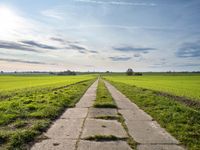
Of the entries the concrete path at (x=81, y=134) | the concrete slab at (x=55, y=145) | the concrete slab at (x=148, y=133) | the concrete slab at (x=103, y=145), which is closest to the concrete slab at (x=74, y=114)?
the concrete path at (x=81, y=134)

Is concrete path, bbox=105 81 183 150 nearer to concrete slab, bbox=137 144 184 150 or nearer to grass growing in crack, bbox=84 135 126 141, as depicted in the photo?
concrete slab, bbox=137 144 184 150

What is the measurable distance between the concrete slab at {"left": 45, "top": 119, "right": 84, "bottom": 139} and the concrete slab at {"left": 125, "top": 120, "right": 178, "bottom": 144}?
1.88 metres

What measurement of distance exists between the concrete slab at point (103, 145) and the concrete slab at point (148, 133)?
64 cm

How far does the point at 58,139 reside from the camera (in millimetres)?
7496

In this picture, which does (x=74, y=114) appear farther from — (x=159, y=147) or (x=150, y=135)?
(x=159, y=147)

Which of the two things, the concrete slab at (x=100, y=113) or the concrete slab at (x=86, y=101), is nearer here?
the concrete slab at (x=100, y=113)

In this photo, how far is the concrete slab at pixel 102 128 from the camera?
27.3ft

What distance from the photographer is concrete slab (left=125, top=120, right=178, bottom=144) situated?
7469 millimetres

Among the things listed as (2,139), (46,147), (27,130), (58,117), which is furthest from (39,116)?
(46,147)

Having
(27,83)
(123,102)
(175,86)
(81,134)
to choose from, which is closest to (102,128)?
(81,134)

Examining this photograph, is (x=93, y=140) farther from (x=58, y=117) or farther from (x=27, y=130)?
(x=58, y=117)

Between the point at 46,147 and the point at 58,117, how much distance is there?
4.95 metres

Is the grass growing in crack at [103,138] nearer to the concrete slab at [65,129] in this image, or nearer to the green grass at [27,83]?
the concrete slab at [65,129]

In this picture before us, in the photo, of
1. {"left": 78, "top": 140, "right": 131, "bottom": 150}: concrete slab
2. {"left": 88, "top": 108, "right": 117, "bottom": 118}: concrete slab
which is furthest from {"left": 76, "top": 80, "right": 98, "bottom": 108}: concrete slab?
{"left": 78, "top": 140, "right": 131, "bottom": 150}: concrete slab
